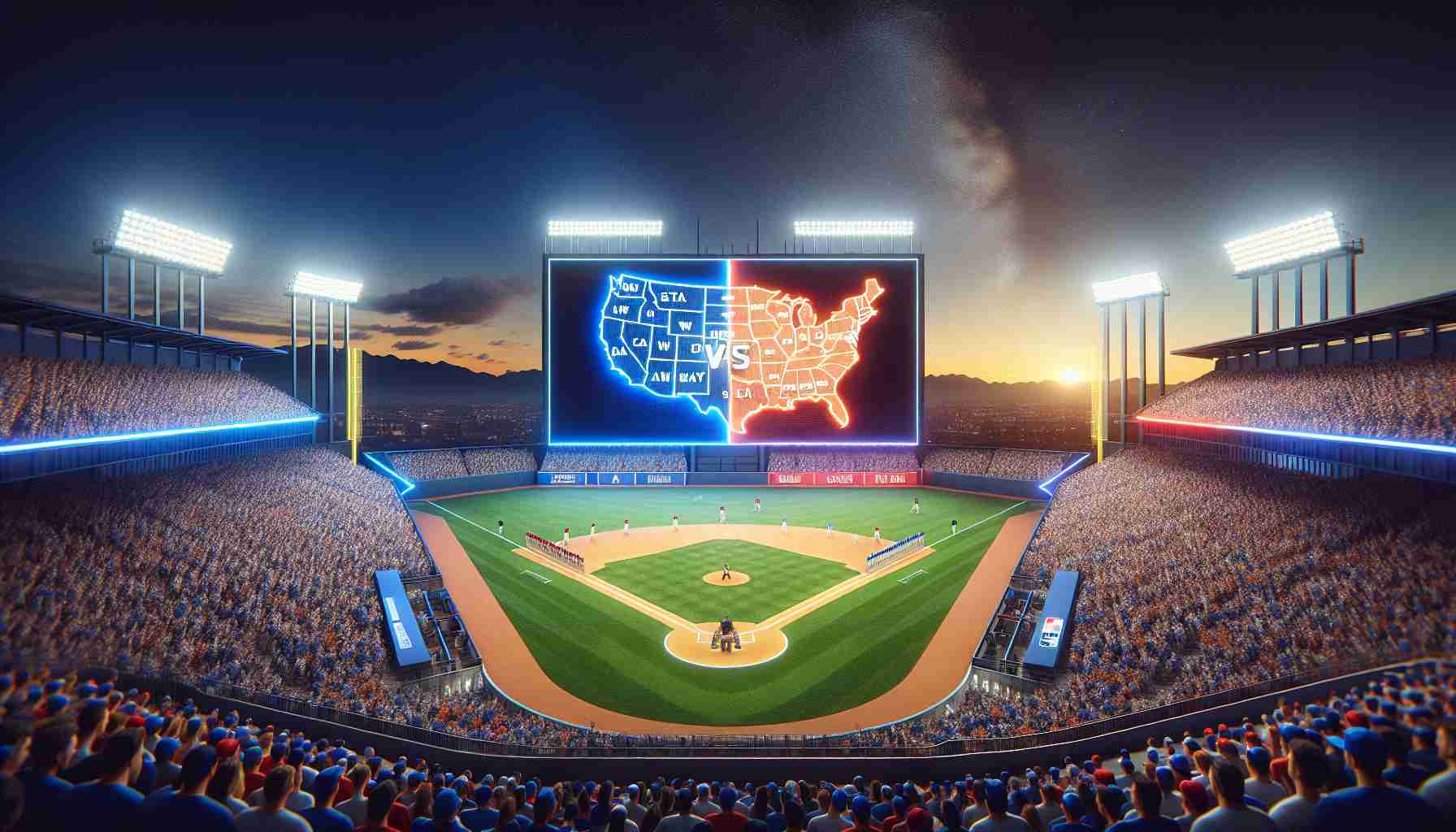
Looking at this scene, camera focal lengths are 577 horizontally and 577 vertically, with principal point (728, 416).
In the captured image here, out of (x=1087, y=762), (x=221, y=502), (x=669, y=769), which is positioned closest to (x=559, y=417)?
(x=221, y=502)

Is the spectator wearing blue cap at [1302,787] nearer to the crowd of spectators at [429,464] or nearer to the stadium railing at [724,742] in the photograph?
the stadium railing at [724,742]

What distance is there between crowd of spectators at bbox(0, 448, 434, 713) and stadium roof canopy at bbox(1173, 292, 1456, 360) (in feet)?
112

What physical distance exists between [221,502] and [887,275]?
4033 cm

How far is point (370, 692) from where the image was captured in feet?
48.0

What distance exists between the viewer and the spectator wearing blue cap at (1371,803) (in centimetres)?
305

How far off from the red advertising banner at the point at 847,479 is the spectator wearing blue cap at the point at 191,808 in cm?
4767

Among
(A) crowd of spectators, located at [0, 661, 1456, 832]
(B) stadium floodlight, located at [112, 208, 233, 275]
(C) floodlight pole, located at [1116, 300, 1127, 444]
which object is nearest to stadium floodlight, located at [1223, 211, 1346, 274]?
(C) floodlight pole, located at [1116, 300, 1127, 444]

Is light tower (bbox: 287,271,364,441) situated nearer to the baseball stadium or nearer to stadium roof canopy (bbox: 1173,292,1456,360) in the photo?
the baseball stadium

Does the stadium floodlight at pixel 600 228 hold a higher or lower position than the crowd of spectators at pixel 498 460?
higher

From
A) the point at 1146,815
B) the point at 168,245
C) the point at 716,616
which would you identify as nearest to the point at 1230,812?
the point at 1146,815

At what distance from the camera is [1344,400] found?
2258 cm

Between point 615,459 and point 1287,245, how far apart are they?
47.1m

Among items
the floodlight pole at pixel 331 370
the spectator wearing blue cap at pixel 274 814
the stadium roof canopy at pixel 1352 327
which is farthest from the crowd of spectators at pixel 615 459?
the spectator wearing blue cap at pixel 274 814

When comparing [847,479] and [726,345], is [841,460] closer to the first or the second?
[847,479]
